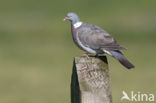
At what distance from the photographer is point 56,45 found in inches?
697

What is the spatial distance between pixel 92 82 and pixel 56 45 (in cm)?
1325

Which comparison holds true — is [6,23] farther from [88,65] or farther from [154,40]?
[88,65]

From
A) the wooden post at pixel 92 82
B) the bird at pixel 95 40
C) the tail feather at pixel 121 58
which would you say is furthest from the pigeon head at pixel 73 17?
the wooden post at pixel 92 82

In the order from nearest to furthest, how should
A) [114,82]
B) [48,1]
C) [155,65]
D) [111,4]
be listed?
[114,82]
[155,65]
[111,4]
[48,1]

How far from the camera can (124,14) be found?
2536 centimetres

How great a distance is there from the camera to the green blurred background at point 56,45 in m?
11.6

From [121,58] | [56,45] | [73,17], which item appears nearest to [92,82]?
[121,58]

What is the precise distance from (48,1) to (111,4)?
4.05 meters

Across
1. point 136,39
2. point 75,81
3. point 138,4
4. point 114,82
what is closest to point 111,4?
point 138,4

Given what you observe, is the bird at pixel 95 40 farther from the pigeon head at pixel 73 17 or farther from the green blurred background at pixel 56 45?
the green blurred background at pixel 56 45

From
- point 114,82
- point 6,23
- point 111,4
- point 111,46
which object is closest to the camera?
point 111,46

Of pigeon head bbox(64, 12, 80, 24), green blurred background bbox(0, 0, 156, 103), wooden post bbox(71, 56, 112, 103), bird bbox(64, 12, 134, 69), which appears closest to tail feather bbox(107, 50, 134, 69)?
bird bbox(64, 12, 134, 69)

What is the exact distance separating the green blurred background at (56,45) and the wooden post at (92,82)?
5.56m

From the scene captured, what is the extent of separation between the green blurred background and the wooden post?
5.56 m
